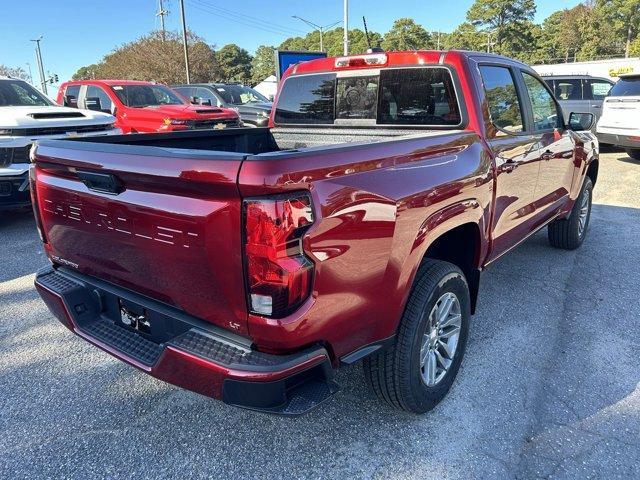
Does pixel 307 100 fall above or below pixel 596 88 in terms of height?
below

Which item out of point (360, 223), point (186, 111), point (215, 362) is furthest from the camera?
point (186, 111)

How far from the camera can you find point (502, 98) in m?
3.46

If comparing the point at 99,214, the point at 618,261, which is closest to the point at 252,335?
the point at 99,214

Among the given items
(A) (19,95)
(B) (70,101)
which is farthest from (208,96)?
(A) (19,95)

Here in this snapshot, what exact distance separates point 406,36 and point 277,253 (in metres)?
84.9

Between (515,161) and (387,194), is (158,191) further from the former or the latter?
(515,161)

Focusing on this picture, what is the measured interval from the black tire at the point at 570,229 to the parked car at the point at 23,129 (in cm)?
578

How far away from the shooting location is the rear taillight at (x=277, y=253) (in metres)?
1.71

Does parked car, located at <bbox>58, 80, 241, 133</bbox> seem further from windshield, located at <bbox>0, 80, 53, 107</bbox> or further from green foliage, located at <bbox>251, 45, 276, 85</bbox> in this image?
green foliage, located at <bbox>251, 45, 276, 85</bbox>

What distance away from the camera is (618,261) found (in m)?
4.98

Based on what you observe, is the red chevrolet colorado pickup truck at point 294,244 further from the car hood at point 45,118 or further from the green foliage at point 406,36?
the green foliage at point 406,36

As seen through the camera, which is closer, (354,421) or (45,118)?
(354,421)

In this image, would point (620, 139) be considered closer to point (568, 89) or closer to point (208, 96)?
point (568, 89)

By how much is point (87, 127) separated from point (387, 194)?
595 cm
